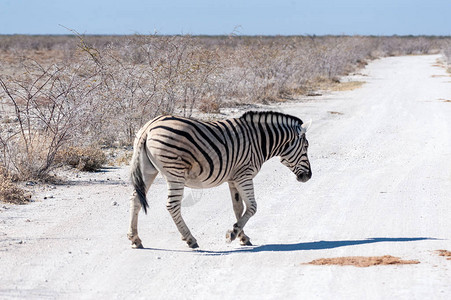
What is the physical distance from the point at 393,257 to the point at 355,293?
1.23m

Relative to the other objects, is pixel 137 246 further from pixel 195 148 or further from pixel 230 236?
pixel 195 148

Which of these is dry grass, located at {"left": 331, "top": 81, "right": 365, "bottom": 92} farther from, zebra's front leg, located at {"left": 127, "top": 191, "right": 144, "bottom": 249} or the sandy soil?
zebra's front leg, located at {"left": 127, "top": 191, "right": 144, "bottom": 249}

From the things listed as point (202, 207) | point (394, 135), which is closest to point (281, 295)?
point (202, 207)

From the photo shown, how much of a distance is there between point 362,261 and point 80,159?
651 centimetres

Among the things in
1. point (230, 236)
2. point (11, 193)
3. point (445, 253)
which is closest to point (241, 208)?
point (230, 236)

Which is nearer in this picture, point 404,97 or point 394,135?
point 394,135

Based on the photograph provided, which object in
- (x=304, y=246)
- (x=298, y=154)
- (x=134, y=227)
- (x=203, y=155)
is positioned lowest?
(x=304, y=246)

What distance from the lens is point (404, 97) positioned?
84.2ft

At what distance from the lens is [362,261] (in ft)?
21.3

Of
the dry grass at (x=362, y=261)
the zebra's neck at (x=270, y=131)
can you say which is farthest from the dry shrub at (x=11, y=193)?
the dry grass at (x=362, y=261)

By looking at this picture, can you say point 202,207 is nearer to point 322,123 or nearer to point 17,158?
point 17,158

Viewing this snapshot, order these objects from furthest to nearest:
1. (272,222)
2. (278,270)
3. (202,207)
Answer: (202,207)
(272,222)
(278,270)

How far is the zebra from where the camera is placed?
22.8ft

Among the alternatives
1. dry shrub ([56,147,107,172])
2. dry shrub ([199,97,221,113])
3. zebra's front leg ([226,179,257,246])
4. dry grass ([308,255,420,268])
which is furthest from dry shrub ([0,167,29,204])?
dry shrub ([199,97,221,113])
